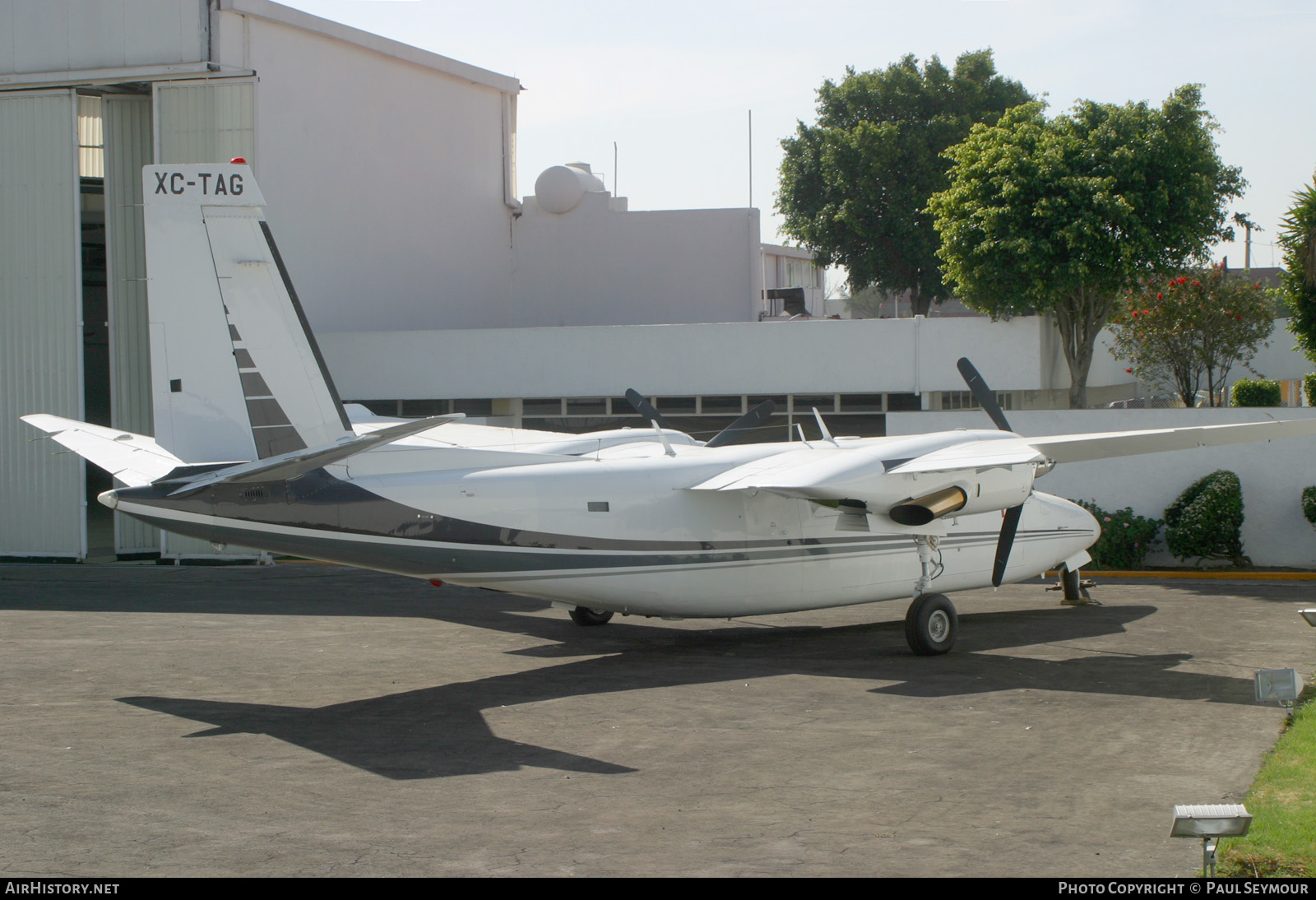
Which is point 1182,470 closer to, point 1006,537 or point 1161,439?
point 1006,537

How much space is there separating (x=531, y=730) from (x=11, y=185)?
2006 cm

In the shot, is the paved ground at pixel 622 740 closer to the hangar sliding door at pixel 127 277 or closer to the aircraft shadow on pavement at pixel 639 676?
the aircraft shadow on pavement at pixel 639 676

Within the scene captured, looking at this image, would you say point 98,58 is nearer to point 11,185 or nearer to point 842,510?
point 11,185

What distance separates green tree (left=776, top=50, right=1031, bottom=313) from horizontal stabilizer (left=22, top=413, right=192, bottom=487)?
3489 cm

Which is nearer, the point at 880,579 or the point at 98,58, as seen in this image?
the point at 880,579

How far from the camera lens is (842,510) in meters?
14.5

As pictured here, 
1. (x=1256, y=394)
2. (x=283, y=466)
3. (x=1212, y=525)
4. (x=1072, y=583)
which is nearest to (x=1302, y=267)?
(x=1256, y=394)

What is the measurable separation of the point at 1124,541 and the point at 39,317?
2175cm

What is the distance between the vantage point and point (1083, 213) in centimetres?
2305

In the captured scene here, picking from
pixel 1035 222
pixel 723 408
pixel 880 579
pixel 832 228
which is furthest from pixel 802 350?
→ pixel 832 228

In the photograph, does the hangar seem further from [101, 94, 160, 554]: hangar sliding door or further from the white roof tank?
the white roof tank

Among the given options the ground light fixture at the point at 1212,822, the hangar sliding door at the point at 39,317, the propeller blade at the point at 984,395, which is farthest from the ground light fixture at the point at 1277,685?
the hangar sliding door at the point at 39,317

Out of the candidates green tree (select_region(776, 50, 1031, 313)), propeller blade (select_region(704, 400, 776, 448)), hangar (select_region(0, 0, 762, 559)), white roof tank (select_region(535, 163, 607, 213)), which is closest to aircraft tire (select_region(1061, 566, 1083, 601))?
propeller blade (select_region(704, 400, 776, 448))

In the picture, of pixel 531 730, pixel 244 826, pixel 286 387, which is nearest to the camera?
pixel 244 826
